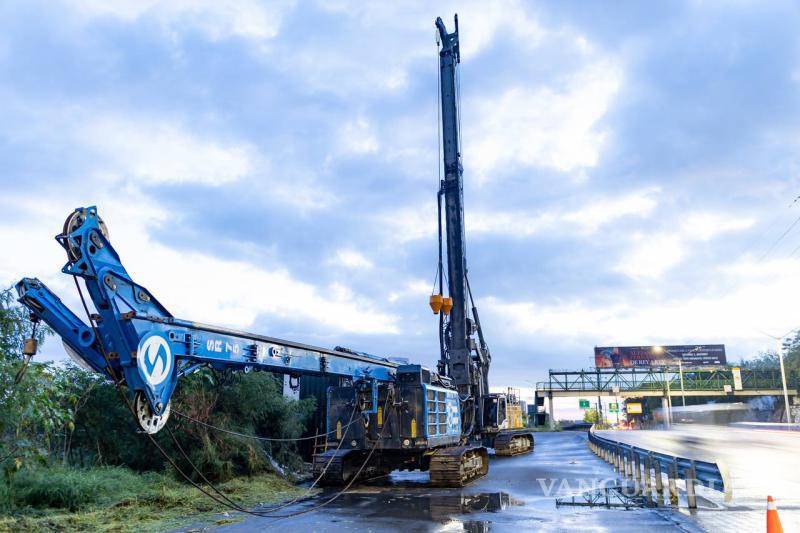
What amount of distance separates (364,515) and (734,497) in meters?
7.92

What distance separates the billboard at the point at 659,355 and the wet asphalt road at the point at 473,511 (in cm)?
8372

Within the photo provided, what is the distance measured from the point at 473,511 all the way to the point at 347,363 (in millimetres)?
4223

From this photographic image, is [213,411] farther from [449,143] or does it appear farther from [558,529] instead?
[449,143]

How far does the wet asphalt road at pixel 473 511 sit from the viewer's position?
11.1 m

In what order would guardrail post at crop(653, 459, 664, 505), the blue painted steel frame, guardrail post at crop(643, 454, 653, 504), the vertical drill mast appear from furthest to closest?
the vertical drill mast → the blue painted steel frame → guardrail post at crop(643, 454, 653, 504) → guardrail post at crop(653, 459, 664, 505)

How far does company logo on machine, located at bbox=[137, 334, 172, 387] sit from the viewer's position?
8805mm

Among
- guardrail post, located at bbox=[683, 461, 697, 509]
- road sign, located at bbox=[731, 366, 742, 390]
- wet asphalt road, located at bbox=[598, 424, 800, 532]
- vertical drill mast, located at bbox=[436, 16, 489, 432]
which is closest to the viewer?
wet asphalt road, located at bbox=[598, 424, 800, 532]

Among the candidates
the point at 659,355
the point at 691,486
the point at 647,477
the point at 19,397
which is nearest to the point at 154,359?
the point at 19,397

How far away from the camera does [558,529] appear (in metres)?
10.7

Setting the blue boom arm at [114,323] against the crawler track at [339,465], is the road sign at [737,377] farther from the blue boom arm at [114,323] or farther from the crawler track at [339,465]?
the blue boom arm at [114,323]

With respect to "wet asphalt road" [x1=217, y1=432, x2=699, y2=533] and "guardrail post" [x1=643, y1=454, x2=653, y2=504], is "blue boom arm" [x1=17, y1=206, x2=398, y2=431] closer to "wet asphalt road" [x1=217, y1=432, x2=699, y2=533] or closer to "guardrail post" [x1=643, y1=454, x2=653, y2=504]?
"wet asphalt road" [x1=217, y1=432, x2=699, y2=533]

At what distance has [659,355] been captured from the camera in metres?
98.1

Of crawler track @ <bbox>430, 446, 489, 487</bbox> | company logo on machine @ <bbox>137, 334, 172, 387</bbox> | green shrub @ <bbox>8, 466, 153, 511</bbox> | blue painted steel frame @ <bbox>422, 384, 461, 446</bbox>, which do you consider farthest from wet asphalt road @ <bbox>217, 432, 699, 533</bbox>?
company logo on machine @ <bbox>137, 334, 172, 387</bbox>

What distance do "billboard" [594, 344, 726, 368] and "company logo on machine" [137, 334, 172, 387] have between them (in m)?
95.6
